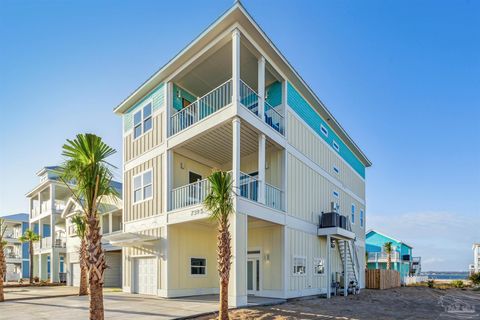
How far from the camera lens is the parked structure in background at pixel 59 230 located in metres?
25.6

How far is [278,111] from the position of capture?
675 inches

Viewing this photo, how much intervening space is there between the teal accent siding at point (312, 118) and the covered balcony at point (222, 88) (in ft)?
3.87

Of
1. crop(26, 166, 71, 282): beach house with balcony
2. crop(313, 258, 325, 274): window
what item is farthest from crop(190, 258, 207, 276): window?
crop(26, 166, 71, 282): beach house with balcony

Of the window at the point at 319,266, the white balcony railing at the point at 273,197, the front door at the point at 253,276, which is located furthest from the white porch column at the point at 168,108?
the window at the point at 319,266

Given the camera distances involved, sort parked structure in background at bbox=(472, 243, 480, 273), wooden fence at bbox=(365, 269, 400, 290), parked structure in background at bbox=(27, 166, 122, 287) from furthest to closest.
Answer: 1. parked structure in background at bbox=(472, 243, 480, 273)
2. wooden fence at bbox=(365, 269, 400, 290)
3. parked structure in background at bbox=(27, 166, 122, 287)

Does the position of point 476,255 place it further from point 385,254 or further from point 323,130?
point 323,130

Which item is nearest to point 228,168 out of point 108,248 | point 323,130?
point 323,130

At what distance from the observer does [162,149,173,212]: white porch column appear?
16.1 m

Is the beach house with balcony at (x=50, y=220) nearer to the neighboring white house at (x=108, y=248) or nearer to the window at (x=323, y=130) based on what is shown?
the neighboring white house at (x=108, y=248)

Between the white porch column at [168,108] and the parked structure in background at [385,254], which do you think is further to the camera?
the parked structure in background at [385,254]

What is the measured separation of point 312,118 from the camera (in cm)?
2066

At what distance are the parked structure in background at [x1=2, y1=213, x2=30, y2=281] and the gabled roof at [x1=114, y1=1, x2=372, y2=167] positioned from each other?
37705 mm

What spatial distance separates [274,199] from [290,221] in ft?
5.05

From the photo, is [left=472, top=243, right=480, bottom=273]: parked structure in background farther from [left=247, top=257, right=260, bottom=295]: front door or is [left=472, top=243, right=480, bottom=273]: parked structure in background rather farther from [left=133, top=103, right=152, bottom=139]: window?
[left=133, top=103, right=152, bottom=139]: window
